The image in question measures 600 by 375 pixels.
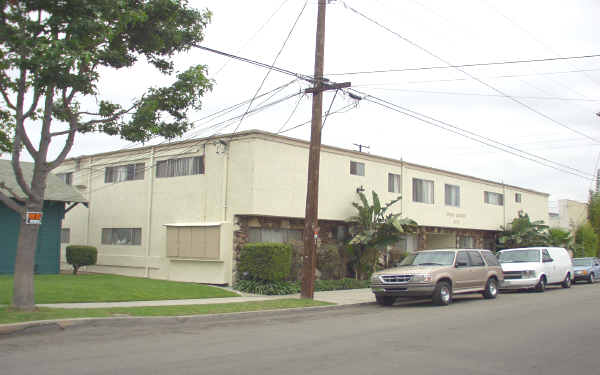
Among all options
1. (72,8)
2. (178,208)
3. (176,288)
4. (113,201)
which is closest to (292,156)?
(178,208)

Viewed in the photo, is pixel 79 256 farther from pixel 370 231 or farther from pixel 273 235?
pixel 370 231

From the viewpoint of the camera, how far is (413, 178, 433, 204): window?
28.6m

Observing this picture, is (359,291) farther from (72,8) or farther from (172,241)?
(72,8)

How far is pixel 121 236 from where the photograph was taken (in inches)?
988

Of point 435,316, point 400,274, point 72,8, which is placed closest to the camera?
point 72,8

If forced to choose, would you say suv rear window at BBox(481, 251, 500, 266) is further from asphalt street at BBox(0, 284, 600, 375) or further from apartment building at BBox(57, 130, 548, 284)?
apartment building at BBox(57, 130, 548, 284)

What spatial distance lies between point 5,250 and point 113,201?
17.1 ft

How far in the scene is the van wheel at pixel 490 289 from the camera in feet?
62.2

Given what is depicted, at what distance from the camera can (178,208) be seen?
22.6 meters

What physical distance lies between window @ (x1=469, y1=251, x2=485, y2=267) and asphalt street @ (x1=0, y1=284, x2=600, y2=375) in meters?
4.12

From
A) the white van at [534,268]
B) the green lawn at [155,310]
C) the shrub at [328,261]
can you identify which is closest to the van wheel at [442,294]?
the green lawn at [155,310]

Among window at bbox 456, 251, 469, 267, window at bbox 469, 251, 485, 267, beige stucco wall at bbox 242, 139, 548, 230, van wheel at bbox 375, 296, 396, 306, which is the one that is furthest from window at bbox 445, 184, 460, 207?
van wheel at bbox 375, 296, 396, 306

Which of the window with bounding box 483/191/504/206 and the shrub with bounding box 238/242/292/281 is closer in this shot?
the shrub with bounding box 238/242/292/281

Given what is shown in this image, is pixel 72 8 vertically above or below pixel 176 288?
above
